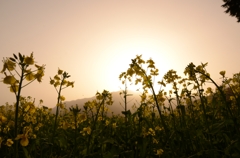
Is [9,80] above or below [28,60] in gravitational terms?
below

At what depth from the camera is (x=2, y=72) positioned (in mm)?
2020

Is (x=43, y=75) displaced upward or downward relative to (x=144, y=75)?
downward

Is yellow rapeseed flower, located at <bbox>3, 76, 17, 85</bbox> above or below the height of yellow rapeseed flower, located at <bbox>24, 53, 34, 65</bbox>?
below

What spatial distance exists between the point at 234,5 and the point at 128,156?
1831 cm

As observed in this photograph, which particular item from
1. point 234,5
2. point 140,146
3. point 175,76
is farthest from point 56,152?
point 234,5

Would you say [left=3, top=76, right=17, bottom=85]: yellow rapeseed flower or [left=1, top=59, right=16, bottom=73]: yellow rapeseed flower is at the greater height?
[left=1, top=59, right=16, bottom=73]: yellow rapeseed flower

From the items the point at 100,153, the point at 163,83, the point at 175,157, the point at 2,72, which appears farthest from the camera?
the point at 163,83

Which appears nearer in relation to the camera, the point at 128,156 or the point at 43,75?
the point at 43,75

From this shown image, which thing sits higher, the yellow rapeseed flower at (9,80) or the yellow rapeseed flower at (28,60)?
the yellow rapeseed flower at (28,60)

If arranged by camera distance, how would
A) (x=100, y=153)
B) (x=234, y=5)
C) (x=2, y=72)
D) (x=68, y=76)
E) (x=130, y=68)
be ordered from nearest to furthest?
(x=2, y=72)
(x=100, y=153)
(x=68, y=76)
(x=130, y=68)
(x=234, y=5)

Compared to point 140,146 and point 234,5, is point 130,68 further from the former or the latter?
point 234,5

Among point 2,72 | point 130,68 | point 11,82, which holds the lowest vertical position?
point 11,82

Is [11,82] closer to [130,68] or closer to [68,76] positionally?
[68,76]

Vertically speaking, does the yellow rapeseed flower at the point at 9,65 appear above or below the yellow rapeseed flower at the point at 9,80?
above
